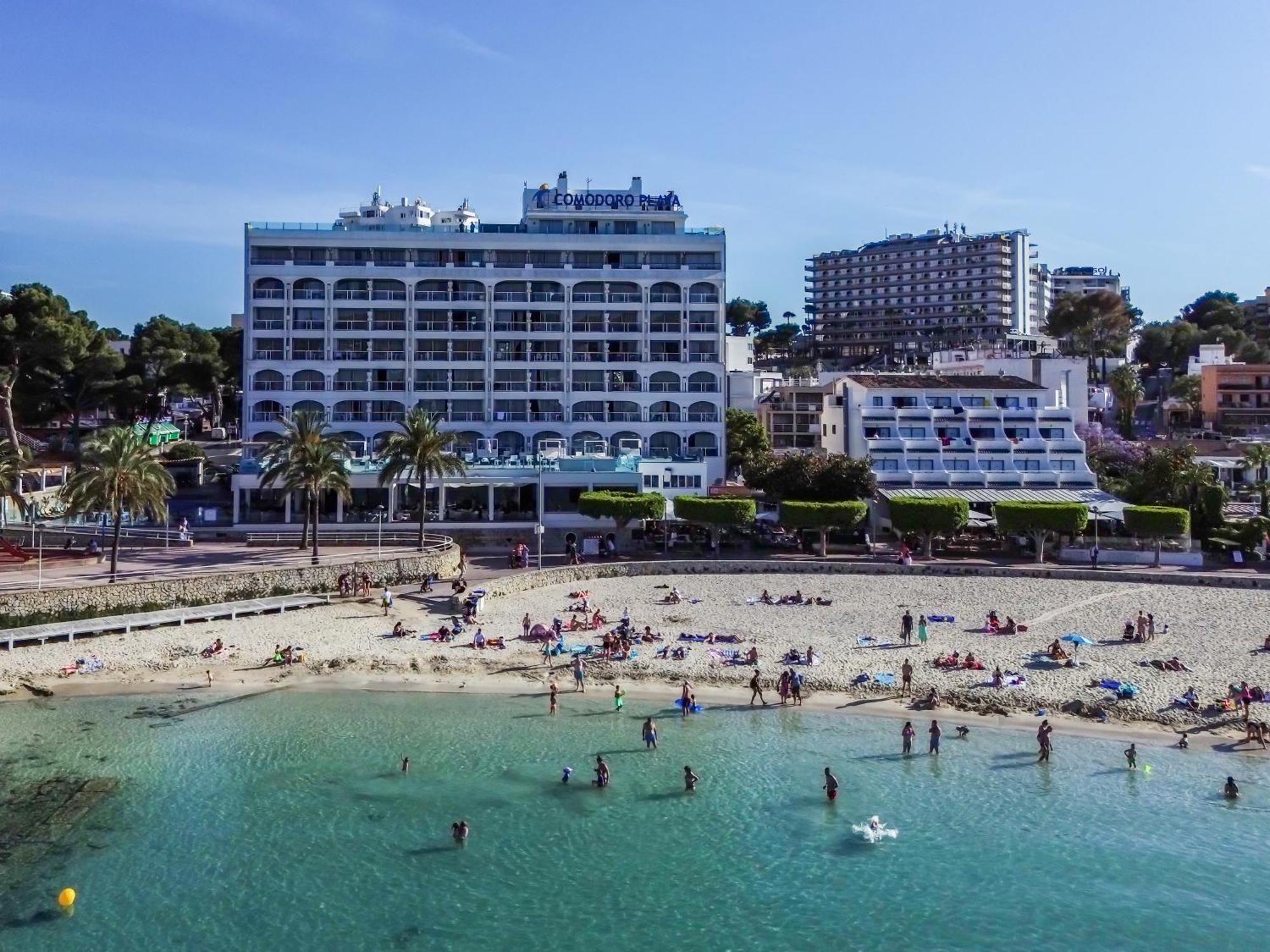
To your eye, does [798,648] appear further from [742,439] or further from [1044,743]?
[742,439]

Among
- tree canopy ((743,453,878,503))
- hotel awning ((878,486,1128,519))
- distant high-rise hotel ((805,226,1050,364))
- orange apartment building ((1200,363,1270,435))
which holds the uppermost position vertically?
distant high-rise hotel ((805,226,1050,364))

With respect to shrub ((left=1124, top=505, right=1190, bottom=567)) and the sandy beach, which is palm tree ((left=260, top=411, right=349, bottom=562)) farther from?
shrub ((left=1124, top=505, right=1190, bottom=567))

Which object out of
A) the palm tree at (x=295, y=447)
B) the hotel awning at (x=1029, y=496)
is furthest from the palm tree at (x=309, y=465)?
the hotel awning at (x=1029, y=496)

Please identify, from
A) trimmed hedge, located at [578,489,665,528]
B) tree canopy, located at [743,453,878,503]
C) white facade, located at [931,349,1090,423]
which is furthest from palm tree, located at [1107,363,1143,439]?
trimmed hedge, located at [578,489,665,528]

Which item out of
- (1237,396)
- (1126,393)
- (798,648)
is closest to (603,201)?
(798,648)

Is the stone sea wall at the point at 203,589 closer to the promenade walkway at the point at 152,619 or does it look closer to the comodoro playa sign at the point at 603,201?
the promenade walkway at the point at 152,619

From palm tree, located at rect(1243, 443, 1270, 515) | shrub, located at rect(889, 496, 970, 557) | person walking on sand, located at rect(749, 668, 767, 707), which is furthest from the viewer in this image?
palm tree, located at rect(1243, 443, 1270, 515)
